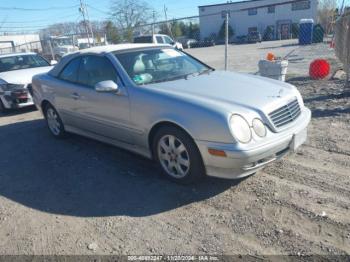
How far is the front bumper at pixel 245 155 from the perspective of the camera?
3.28 m

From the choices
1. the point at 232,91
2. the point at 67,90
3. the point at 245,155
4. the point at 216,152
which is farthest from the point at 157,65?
the point at 245,155

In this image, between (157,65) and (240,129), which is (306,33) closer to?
(157,65)

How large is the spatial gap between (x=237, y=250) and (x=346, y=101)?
5118 millimetres

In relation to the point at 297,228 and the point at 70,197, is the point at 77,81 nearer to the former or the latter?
the point at 70,197

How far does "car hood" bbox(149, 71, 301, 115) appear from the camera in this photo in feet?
11.6

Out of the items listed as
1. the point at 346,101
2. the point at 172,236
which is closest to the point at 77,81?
the point at 172,236

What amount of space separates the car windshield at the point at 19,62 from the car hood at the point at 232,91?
22.2ft

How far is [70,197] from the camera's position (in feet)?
12.9

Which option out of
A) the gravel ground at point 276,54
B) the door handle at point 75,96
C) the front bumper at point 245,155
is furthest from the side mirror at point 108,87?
the gravel ground at point 276,54

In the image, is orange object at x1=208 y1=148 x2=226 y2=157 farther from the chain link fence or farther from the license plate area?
the chain link fence

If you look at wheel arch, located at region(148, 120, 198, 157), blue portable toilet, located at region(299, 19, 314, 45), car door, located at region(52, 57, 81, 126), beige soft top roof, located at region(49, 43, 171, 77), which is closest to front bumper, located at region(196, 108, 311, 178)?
wheel arch, located at region(148, 120, 198, 157)

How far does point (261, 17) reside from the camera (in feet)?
170

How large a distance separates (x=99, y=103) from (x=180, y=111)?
150cm

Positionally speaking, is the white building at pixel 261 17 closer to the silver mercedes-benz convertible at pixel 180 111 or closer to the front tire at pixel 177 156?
the silver mercedes-benz convertible at pixel 180 111
